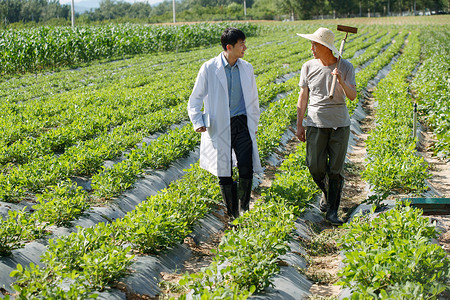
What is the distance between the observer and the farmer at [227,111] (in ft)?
16.5

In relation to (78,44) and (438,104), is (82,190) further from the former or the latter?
(78,44)

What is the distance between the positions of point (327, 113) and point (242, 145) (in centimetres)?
94

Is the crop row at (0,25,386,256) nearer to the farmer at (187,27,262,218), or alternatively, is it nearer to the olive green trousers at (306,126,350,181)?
the farmer at (187,27,262,218)

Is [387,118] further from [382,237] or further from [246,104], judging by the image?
[382,237]

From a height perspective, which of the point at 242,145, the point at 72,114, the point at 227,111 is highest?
the point at 227,111

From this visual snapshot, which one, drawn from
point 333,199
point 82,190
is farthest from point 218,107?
point 82,190

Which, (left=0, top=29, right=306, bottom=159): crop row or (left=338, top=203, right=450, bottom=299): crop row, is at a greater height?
(left=0, top=29, right=306, bottom=159): crop row

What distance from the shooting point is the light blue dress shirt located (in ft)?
16.6

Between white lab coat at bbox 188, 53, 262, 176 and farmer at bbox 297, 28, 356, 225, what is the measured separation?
0.59 m

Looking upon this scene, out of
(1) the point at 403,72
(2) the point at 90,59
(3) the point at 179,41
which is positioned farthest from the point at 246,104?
(3) the point at 179,41

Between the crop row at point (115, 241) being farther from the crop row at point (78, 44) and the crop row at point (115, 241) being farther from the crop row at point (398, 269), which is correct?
the crop row at point (78, 44)

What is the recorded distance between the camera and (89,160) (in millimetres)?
6770

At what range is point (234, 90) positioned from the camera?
509 cm

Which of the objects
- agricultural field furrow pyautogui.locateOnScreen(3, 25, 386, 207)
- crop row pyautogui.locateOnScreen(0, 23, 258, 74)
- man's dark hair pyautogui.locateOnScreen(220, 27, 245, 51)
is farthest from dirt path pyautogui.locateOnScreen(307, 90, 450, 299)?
crop row pyautogui.locateOnScreen(0, 23, 258, 74)
